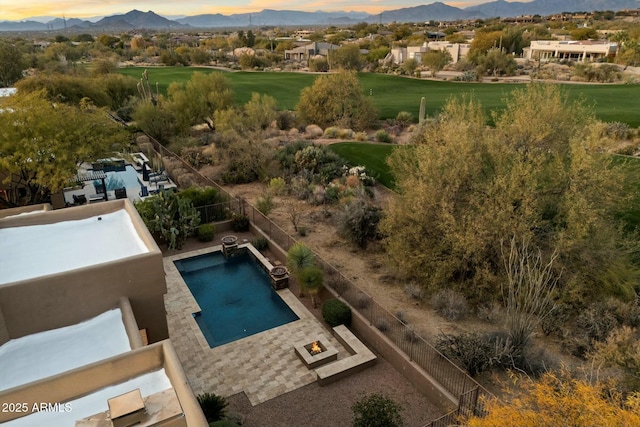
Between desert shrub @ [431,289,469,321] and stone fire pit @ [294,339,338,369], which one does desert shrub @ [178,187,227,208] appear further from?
desert shrub @ [431,289,469,321]

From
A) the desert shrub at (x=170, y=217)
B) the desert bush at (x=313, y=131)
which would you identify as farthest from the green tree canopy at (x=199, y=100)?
the desert shrub at (x=170, y=217)

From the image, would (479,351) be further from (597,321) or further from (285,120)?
(285,120)

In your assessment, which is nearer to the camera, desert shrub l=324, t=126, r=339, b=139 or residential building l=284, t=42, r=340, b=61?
desert shrub l=324, t=126, r=339, b=139

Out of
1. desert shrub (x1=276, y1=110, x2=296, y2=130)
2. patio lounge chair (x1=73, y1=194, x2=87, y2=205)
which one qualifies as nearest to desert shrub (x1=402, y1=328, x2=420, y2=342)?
patio lounge chair (x1=73, y1=194, x2=87, y2=205)

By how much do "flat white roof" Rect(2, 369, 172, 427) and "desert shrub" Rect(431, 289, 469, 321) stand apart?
9447 mm

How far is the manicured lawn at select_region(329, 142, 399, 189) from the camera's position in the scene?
26.9m

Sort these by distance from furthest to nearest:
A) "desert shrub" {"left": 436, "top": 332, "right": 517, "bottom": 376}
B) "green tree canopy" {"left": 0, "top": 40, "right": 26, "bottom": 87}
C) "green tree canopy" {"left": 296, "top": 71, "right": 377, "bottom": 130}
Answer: "green tree canopy" {"left": 0, "top": 40, "right": 26, "bottom": 87} < "green tree canopy" {"left": 296, "top": 71, "right": 377, "bottom": 130} < "desert shrub" {"left": 436, "top": 332, "right": 517, "bottom": 376}

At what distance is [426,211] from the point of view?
15.1 m

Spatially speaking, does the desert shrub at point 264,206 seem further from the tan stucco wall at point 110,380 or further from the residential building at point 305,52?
the residential building at point 305,52

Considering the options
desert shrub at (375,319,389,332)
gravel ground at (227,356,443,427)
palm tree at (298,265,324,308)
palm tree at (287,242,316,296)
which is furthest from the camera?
palm tree at (287,242,316,296)

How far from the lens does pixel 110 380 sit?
24.4 feet

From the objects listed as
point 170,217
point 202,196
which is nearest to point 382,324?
point 170,217

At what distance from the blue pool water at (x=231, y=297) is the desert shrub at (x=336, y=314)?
1.40 m

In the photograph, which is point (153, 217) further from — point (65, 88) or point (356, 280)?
point (65, 88)
